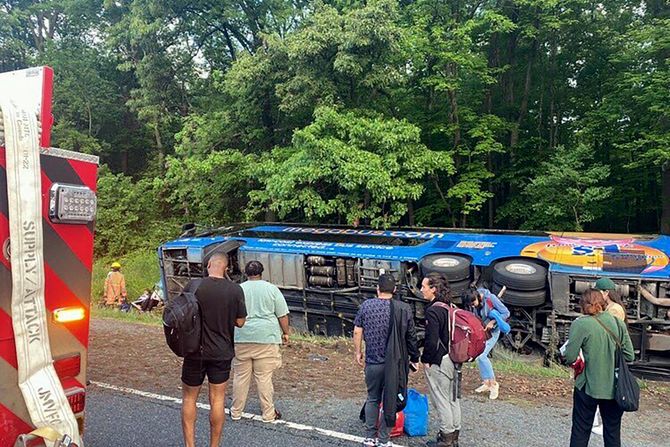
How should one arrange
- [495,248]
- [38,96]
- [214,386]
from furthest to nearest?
1. [495,248]
2. [214,386]
3. [38,96]

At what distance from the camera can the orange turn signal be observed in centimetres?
275

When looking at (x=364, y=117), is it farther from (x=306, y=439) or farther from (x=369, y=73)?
(x=306, y=439)

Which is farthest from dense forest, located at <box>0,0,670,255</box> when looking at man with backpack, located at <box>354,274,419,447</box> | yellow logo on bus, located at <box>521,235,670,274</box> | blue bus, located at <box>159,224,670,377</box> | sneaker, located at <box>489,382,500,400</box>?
man with backpack, located at <box>354,274,419,447</box>

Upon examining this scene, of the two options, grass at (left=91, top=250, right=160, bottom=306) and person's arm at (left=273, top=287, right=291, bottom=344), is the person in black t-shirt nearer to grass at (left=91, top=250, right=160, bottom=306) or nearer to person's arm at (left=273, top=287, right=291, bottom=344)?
person's arm at (left=273, top=287, right=291, bottom=344)

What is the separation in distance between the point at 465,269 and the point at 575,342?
5458 millimetres

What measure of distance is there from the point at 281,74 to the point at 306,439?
12.5 meters

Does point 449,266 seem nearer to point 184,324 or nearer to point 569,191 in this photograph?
point 184,324

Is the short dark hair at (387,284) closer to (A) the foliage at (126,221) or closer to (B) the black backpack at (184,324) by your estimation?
(B) the black backpack at (184,324)

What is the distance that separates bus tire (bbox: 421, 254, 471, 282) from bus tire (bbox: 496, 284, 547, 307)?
803 mm

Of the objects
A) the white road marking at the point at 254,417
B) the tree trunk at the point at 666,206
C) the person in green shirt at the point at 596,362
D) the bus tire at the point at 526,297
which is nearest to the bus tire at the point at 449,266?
the bus tire at the point at 526,297

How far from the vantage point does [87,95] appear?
24.3 meters

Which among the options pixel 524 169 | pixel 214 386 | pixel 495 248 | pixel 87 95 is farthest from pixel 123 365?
pixel 87 95

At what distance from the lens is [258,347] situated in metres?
5.02

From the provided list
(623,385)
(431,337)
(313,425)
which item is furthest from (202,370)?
(623,385)
